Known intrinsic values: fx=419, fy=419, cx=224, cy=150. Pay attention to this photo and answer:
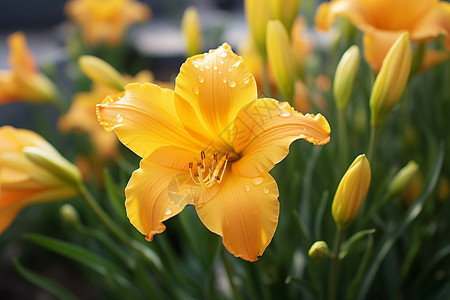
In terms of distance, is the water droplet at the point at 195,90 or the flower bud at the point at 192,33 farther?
the flower bud at the point at 192,33

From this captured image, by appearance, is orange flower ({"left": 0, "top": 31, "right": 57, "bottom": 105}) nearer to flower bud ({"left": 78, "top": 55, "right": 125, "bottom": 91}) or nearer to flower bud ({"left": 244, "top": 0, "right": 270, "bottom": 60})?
flower bud ({"left": 78, "top": 55, "right": 125, "bottom": 91})

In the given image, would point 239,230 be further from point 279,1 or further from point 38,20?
point 38,20

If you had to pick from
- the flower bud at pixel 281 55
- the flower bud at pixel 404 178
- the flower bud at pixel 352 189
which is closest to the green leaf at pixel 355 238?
the flower bud at pixel 352 189

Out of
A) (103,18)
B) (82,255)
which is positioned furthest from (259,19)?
(103,18)

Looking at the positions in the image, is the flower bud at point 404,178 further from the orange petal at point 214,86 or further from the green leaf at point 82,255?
the green leaf at point 82,255

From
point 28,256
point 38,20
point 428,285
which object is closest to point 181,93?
A: point 428,285

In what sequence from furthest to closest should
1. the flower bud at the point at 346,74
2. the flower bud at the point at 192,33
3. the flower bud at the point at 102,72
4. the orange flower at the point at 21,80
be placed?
the orange flower at the point at 21,80
the flower bud at the point at 192,33
the flower bud at the point at 102,72
the flower bud at the point at 346,74
